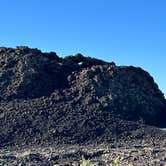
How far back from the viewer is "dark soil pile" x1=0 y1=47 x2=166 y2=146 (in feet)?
222

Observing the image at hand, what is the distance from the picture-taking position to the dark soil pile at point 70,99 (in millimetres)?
67812

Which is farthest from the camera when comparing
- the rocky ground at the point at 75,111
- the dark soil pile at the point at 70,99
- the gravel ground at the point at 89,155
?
the dark soil pile at the point at 70,99

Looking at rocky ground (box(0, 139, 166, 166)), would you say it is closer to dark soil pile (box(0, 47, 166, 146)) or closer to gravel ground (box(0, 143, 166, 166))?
gravel ground (box(0, 143, 166, 166))

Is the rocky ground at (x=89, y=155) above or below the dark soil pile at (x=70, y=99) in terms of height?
below

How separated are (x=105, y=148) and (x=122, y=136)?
6.14m

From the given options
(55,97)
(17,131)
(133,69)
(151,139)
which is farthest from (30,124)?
(133,69)

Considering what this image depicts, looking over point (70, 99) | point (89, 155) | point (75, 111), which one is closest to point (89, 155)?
point (89, 155)

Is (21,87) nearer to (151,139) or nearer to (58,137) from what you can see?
(58,137)

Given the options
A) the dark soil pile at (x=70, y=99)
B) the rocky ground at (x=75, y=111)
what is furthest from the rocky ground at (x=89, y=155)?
the dark soil pile at (x=70, y=99)

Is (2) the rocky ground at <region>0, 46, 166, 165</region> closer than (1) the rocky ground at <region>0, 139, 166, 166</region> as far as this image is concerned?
No

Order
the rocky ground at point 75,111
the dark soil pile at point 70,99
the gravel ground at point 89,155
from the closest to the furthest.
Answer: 1. the gravel ground at point 89,155
2. the rocky ground at point 75,111
3. the dark soil pile at point 70,99

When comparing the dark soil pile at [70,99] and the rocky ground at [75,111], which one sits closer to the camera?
the rocky ground at [75,111]

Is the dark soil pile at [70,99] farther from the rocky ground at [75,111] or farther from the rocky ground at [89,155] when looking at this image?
the rocky ground at [89,155]

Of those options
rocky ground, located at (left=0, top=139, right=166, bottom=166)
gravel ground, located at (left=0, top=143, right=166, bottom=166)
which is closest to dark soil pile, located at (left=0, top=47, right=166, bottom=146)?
rocky ground, located at (left=0, top=139, right=166, bottom=166)
